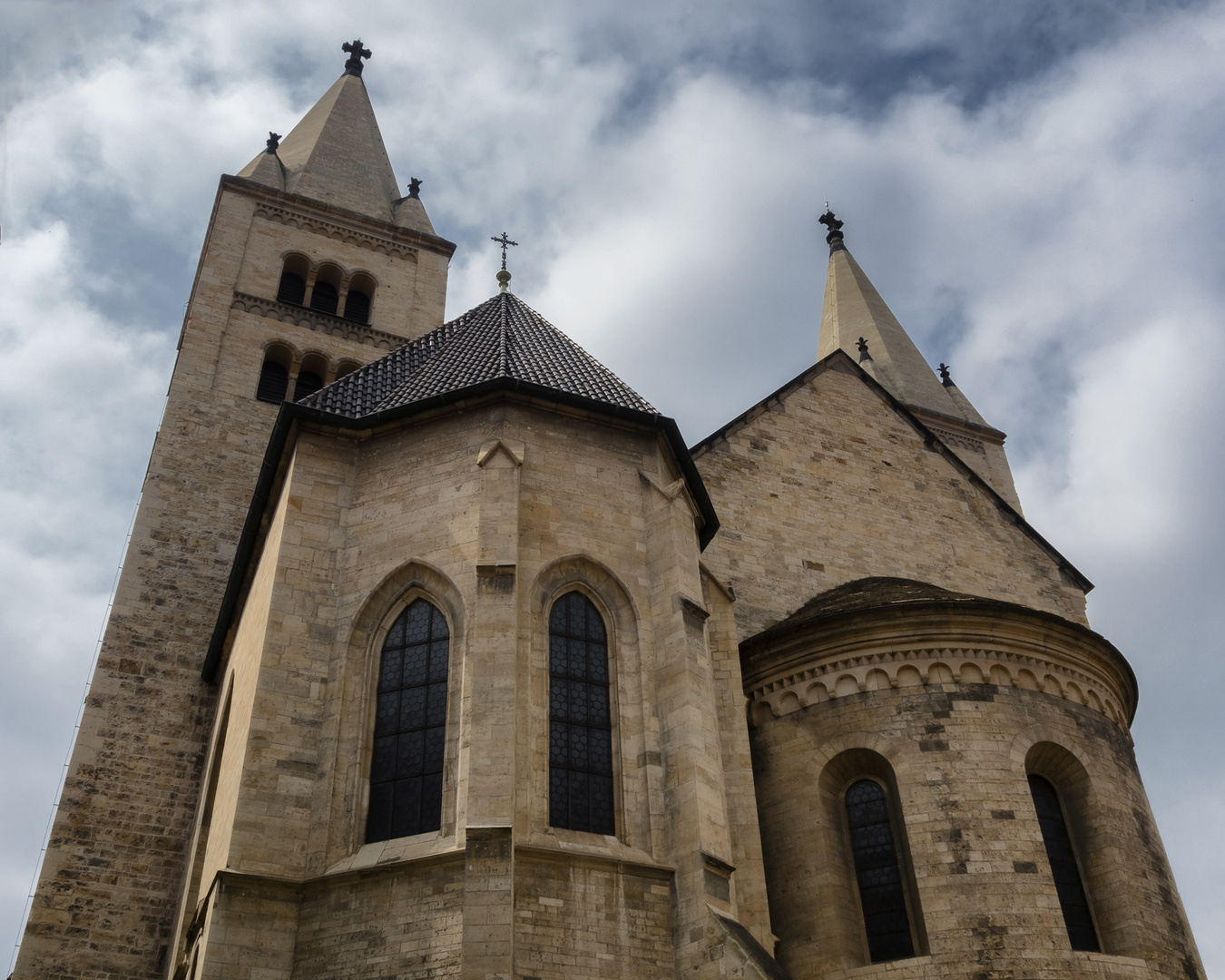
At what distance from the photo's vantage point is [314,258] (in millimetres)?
31328

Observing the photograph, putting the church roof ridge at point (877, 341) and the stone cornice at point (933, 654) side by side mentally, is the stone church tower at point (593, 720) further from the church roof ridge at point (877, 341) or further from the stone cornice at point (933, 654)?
the church roof ridge at point (877, 341)

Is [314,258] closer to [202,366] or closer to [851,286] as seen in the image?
[202,366]

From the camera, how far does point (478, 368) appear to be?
1706 centimetres

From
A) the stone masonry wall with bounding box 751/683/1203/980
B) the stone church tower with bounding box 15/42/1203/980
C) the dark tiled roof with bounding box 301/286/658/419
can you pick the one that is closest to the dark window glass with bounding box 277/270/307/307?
the stone church tower with bounding box 15/42/1203/980

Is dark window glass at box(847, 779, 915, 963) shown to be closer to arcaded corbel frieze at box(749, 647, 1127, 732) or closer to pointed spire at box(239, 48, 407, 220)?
arcaded corbel frieze at box(749, 647, 1127, 732)

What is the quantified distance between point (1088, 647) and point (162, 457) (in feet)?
60.7

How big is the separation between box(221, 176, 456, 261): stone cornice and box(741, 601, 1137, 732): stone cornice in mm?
19922

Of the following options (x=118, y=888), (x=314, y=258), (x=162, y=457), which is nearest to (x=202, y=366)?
(x=162, y=457)

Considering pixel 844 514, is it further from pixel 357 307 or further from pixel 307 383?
pixel 357 307

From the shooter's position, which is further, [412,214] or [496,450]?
[412,214]

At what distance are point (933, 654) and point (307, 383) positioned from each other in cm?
1800

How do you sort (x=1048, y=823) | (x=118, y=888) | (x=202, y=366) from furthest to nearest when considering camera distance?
(x=202, y=366) → (x=118, y=888) → (x=1048, y=823)

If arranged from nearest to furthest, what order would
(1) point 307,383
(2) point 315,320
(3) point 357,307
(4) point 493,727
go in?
1. (4) point 493,727
2. (1) point 307,383
3. (2) point 315,320
4. (3) point 357,307

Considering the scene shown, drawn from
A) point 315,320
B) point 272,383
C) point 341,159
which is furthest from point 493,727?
point 341,159
